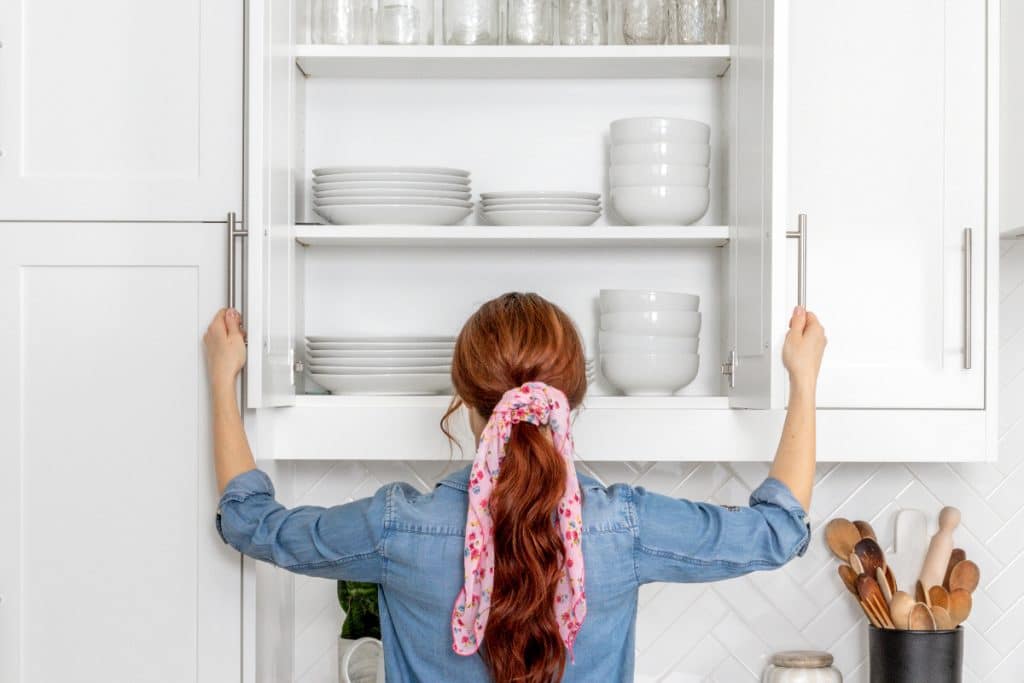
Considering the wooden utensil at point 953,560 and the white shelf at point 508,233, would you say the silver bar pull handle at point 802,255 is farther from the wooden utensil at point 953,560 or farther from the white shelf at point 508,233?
the wooden utensil at point 953,560

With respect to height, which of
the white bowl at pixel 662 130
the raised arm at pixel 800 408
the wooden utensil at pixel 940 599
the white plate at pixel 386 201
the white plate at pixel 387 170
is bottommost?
the wooden utensil at pixel 940 599

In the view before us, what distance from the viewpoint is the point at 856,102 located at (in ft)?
6.01

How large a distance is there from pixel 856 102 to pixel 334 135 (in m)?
0.89

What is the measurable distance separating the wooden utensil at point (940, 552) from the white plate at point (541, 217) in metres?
0.84

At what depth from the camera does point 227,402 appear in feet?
5.41

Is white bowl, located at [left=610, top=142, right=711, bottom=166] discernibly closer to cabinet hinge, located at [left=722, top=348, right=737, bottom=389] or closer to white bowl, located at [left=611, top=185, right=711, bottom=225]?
white bowl, located at [left=611, top=185, right=711, bottom=225]

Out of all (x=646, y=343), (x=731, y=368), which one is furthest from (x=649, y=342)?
(x=731, y=368)

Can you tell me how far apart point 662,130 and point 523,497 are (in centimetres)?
79

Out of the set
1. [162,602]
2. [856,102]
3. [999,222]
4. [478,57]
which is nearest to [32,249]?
[162,602]

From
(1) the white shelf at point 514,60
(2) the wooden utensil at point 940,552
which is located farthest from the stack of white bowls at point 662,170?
(2) the wooden utensil at point 940,552

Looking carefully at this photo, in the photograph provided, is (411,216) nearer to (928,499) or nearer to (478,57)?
(478,57)

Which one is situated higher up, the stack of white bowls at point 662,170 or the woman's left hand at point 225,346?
the stack of white bowls at point 662,170

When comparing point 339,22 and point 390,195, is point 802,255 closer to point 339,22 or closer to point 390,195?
point 390,195

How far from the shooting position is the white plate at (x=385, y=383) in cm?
188
